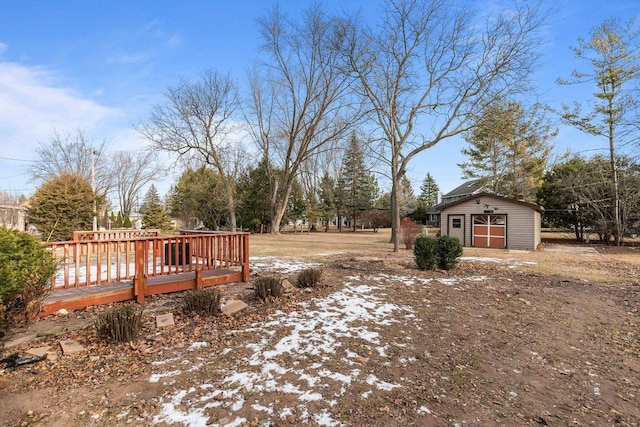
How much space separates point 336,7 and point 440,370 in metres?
16.2

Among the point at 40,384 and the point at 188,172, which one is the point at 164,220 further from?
the point at 40,384

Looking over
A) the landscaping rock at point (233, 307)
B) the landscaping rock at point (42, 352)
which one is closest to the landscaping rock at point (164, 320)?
the landscaping rock at point (233, 307)

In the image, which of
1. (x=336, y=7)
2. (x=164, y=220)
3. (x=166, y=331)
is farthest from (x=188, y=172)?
(x=166, y=331)

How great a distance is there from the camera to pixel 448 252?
7.98 meters

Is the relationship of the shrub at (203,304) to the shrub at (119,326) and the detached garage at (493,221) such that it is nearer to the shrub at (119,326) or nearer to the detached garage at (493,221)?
the shrub at (119,326)

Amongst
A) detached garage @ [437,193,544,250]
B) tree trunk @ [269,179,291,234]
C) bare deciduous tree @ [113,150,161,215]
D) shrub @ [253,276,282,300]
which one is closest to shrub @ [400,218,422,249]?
detached garage @ [437,193,544,250]

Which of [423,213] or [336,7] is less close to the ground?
[336,7]

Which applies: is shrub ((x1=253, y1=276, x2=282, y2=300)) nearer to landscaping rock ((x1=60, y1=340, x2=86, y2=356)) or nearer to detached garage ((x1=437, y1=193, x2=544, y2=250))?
landscaping rock ((x1=60, y1=340, x2=86, y2=356))

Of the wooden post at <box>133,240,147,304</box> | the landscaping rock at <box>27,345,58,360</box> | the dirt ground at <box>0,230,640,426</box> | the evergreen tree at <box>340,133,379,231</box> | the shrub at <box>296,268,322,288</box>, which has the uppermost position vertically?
the evergreen tree at <box>340,133,379,231</box>

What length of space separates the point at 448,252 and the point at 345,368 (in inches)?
233

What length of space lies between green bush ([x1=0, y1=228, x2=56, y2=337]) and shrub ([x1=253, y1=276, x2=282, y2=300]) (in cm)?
258

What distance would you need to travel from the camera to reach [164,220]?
71.5 ft

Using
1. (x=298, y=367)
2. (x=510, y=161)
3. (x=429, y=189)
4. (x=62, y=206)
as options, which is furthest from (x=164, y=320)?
(x=429, y=189)

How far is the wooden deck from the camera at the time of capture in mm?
4297
